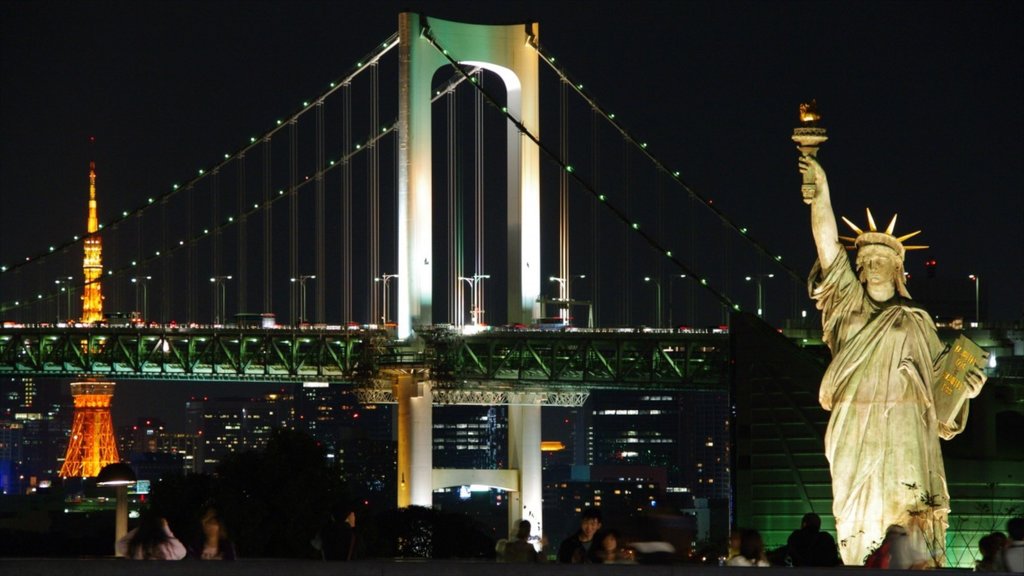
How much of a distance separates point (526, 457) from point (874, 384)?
55448 millimetres

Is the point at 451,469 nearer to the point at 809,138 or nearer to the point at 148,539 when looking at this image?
the point at 809,138

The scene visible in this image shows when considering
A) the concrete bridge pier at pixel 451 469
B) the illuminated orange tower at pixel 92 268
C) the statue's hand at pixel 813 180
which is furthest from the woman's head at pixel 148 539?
the illuminated orange tower at pixel 92 268

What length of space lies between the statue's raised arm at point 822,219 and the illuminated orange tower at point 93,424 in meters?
125

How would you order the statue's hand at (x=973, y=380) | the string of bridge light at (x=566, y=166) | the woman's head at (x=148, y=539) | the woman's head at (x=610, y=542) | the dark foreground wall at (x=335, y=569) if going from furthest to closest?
→ the string of bridge light at (x=566, y=166)
the statue's hand at (x=973, y=380)
the woman's head at (x=610, y=542)
the woman's head at (x=148, y=539)
the dark foreground wall at (x=335, y=569)

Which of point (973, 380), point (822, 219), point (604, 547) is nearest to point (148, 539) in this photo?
point (604, 547)

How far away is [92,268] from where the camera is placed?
12500cm

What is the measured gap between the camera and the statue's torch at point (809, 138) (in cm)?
2566

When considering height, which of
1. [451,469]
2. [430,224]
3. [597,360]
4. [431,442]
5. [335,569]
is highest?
[430,224]

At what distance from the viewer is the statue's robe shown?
83.6 ft

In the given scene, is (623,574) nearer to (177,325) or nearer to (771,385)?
(771,385)

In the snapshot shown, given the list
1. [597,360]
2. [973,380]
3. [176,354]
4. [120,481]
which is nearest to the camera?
[120,481]

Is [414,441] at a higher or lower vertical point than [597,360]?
lower

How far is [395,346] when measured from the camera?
75.4 m

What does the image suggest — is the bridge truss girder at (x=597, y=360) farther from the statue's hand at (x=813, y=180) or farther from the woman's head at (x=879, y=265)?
the statue's hand at (x=813, y=180)
